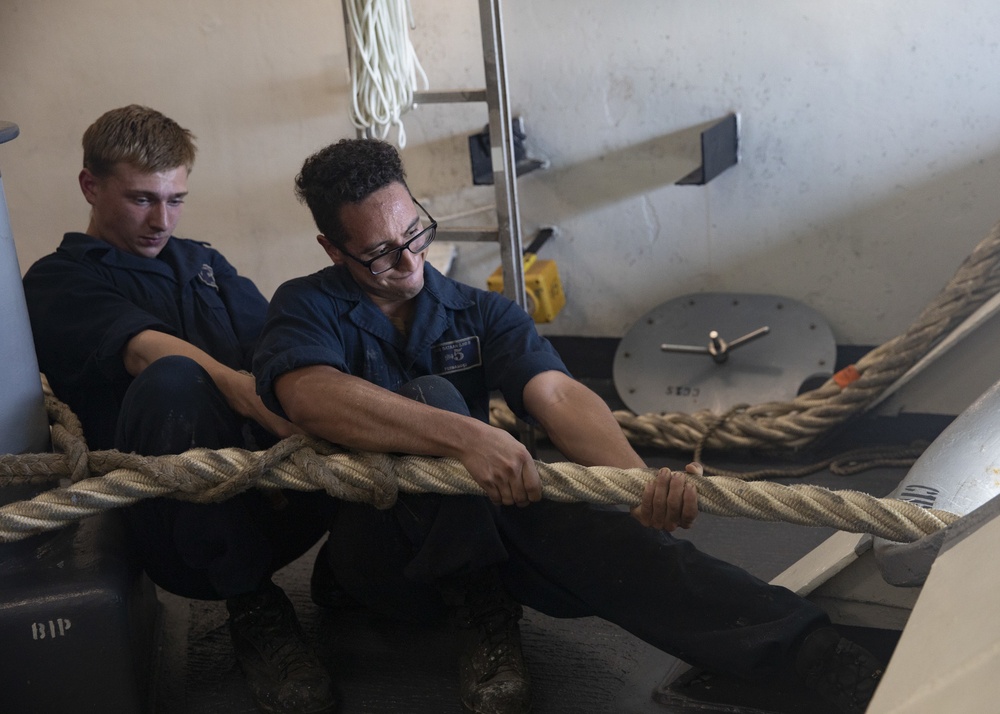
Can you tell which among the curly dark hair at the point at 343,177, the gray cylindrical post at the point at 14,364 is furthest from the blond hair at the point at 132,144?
the curly dark hair at the point at 343,177

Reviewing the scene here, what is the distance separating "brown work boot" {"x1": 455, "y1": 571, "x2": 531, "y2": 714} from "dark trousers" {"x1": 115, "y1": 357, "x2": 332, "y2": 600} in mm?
393

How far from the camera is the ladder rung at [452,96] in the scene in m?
2.92

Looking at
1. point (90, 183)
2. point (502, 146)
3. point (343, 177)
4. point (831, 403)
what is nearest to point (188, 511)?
point (343, 177)

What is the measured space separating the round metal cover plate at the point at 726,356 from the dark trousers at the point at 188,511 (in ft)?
5.33

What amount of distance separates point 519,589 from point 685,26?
6.43 ft

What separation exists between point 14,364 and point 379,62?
5.03ft

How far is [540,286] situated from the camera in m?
3.26

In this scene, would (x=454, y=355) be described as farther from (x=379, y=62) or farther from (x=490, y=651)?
(x=379, y=62)

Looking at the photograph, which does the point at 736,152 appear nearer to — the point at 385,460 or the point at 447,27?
the point at 447,27

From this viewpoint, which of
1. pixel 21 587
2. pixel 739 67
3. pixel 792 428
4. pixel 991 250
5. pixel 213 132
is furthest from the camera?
pixel 213 132

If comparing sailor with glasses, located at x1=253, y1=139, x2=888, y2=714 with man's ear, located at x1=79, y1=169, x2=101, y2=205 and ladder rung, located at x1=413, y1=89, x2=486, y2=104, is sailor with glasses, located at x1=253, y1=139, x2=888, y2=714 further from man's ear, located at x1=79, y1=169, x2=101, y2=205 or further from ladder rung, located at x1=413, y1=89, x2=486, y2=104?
ladder rung, located at x1=413, y1=89, x2=486, y2=104

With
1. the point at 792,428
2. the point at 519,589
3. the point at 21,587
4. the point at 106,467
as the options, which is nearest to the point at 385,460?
the point at 519,589

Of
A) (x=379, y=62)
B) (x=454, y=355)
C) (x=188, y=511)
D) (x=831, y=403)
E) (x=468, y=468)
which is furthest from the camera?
(x=379, y=62)

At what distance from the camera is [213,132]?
3654 millimetres
